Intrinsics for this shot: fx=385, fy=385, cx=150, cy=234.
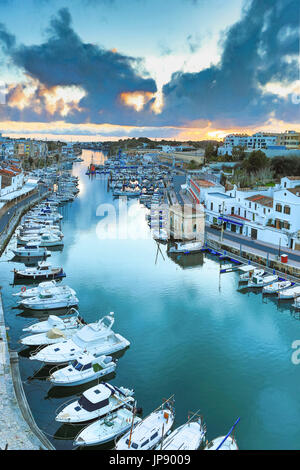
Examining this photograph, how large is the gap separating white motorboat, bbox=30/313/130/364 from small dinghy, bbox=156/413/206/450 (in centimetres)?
541

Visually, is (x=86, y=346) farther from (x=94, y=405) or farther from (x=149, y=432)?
(x=149, y=432)

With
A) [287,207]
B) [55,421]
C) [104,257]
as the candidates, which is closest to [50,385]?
[55,421]

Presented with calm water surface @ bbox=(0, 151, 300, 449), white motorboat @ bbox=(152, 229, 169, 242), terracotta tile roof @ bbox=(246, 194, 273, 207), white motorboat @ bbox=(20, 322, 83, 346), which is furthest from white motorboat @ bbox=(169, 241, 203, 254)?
white motorboat @ bbox=(20, 322, 83, 346)

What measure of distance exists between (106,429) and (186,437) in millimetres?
2380

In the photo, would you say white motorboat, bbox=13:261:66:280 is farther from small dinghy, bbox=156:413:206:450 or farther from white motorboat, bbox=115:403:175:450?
small dinghy, bbox=156:413:206:450

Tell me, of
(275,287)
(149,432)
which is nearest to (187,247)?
(275,287)

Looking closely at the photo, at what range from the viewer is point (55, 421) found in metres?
12.3

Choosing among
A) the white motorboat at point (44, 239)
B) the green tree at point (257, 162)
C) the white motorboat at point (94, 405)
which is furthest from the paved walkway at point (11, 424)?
the green tree at point (257, 162)

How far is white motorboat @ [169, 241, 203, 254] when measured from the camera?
1212 inches

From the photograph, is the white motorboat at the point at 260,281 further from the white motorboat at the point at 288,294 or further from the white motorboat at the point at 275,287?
the white motorboat at the point at 288,294

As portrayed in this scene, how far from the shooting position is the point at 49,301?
20.2m

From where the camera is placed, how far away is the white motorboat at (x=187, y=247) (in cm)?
3080

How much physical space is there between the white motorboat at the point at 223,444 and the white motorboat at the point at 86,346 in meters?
6.25
